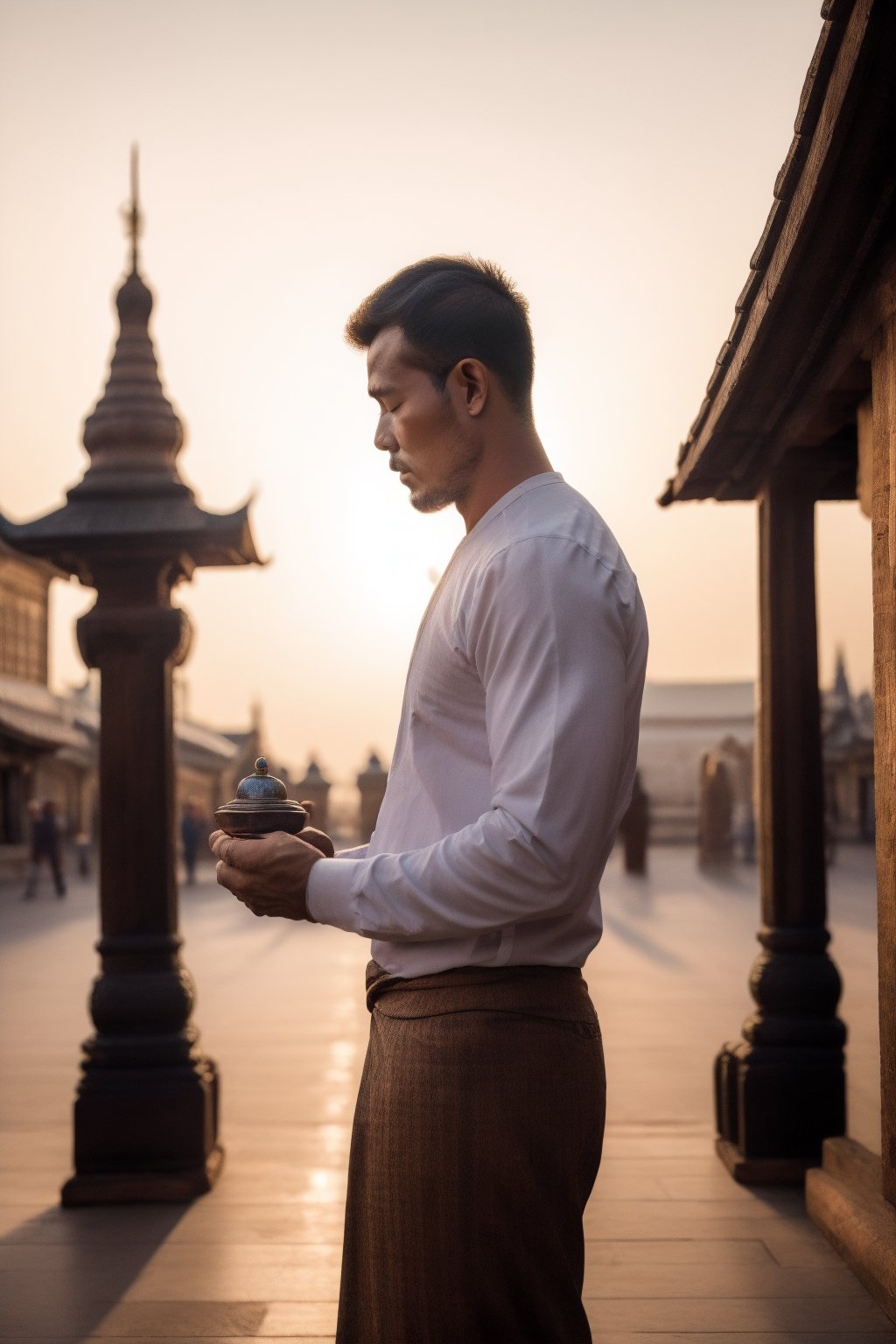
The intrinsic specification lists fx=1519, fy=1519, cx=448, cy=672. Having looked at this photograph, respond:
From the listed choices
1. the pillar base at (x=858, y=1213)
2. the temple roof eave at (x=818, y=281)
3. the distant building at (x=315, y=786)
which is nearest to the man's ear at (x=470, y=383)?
the temple roof eave at (x=818, y=281)

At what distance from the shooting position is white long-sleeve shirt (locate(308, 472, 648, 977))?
169 cm

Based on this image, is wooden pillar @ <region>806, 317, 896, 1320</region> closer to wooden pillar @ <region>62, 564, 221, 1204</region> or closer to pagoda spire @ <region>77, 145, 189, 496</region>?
wooden pillar @ <region>62, 564, 221, 1204</region>

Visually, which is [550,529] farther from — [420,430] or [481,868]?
[481,868]

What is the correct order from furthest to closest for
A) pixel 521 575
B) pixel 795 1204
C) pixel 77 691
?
pixel 77 691 < pixel 795 1204 < pixel 521 575

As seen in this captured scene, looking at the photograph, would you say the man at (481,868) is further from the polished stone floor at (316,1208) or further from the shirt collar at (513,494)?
the polished stone floor at (316,1208)

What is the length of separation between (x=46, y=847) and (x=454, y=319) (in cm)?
2523

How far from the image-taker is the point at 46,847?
85.3ft

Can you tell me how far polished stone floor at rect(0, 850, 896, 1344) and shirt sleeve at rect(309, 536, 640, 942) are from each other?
0.56 meters

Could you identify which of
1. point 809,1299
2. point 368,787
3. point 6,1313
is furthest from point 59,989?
point 368,787

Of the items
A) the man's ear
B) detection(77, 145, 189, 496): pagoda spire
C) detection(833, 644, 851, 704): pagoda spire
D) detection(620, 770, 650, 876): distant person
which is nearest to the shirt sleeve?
the man's ear

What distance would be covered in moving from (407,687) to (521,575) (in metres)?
0.28

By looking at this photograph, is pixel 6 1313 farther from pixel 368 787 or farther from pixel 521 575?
pixel 368 787

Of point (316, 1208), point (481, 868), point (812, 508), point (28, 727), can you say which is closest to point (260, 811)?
point (481, 868)

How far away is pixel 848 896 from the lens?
21000 millimetres
